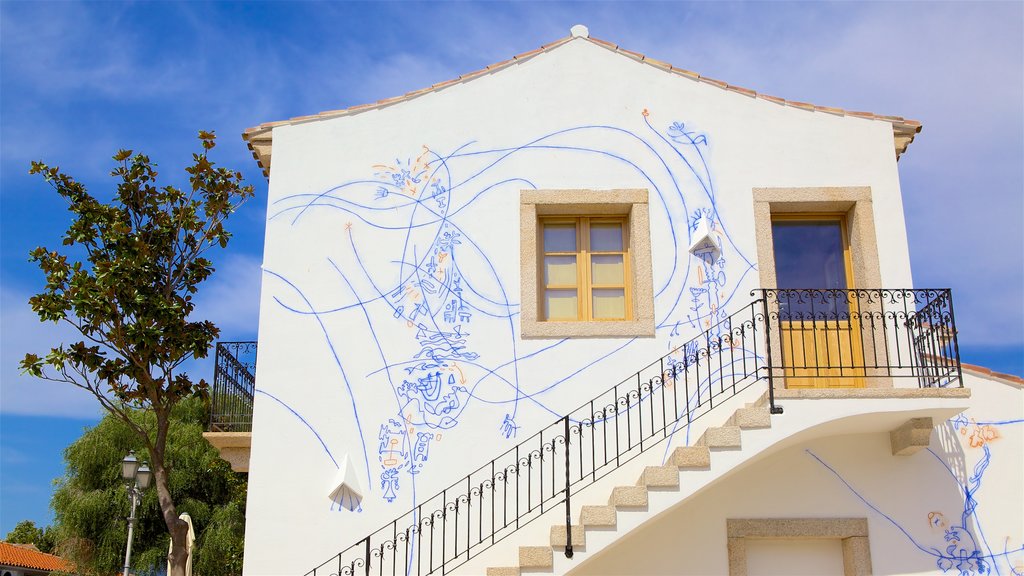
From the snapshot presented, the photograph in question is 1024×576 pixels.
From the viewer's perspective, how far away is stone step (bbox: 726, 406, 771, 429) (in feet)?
26.8

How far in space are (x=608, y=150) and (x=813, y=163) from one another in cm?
222

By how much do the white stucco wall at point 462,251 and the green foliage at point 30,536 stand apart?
41.1 metres

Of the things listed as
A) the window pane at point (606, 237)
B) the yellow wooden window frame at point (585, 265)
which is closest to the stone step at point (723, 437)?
the yellow wooden window frame at point (585, 265)

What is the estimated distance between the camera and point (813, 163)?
10.0 meters

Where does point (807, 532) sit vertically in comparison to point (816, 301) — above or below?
below

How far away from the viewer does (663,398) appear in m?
9.05

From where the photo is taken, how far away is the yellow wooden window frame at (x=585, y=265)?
981 cm

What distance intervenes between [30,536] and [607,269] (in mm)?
44588

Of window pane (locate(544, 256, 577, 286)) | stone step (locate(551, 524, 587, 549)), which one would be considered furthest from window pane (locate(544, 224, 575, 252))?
stone step (locate(551, 524, 587, 549))

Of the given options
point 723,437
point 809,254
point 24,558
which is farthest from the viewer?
point 24,558

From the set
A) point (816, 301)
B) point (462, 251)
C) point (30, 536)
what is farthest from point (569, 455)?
point (30, 536)

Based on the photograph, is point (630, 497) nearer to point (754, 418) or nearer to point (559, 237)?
point (754, 418)

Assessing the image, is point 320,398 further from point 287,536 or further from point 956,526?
point 956,526

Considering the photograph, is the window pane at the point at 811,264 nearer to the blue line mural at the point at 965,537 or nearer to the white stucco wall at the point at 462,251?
the white stucco wall at the point at 462,251
